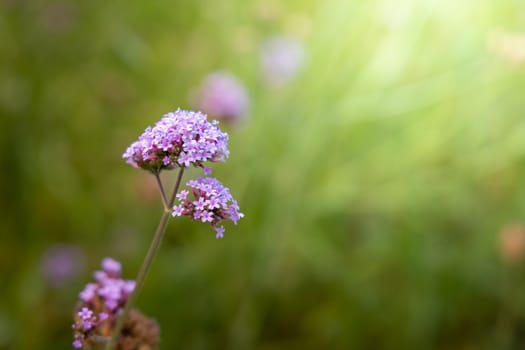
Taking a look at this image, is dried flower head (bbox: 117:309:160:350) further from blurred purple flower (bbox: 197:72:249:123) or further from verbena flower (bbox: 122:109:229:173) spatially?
blurred purple flower (bbox: 197:72:249:123)

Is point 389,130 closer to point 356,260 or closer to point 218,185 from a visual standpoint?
point 356,260

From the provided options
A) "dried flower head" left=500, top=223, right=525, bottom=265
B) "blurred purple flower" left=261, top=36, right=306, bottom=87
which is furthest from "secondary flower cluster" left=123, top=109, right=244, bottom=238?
"blurred purple flower" left=261, top=36, right=306, bottom=87

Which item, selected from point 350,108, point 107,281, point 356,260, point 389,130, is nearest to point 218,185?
point 107,281

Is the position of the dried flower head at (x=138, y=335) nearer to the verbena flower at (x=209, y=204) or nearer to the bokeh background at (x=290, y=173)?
the verbena flower at (x=209, y=204)

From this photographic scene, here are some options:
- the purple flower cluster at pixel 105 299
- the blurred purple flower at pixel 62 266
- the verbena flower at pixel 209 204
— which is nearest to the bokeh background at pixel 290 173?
the blurred purple flower at pixel 62 266

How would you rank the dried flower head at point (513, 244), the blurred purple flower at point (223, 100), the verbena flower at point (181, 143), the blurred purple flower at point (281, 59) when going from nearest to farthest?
1. the verbena flower at point (181, 143)
2. the dried flower head at point (513, 244)
3. the blurred purple flower at point (223, 100)
4. the blurred purple flower at point (281, 59)
